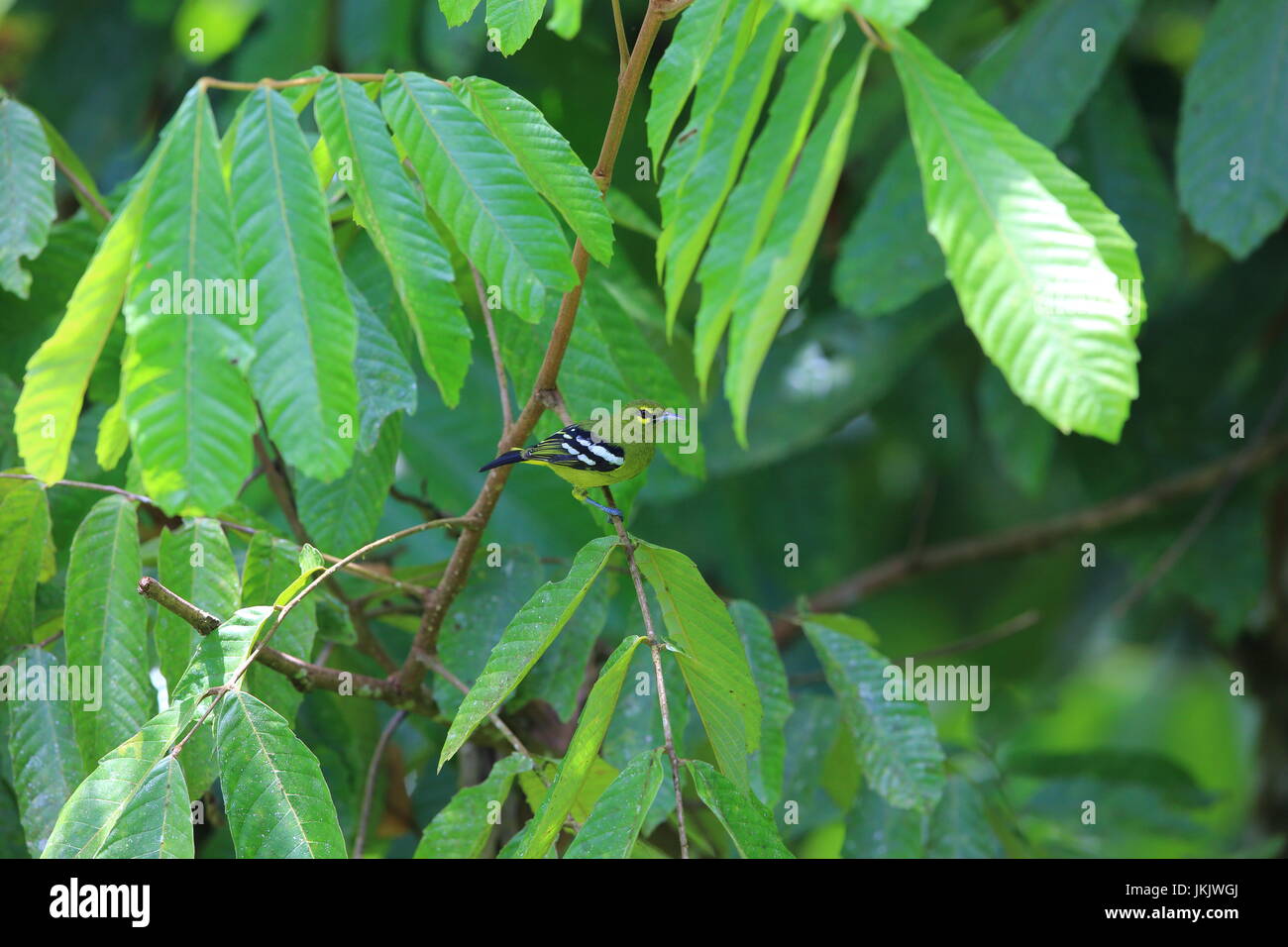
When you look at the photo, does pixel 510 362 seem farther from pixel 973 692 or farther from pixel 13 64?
pixel 13 64

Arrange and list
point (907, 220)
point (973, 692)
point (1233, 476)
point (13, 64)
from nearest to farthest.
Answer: point (907, 220)
point (973, 692)
point (1233, 476)
point (13, 64)

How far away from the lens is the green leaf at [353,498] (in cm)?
164

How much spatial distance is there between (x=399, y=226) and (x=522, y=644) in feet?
1.38

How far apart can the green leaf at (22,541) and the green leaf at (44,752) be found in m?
0.09

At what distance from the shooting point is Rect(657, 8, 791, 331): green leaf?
103 centimetres

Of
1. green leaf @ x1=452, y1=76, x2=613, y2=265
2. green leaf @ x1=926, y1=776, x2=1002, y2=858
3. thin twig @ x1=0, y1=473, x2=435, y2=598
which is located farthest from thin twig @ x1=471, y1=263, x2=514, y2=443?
green leaf @ x1=926, y1=776, x2=1002, y2=858

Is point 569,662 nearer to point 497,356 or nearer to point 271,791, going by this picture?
point 497,356

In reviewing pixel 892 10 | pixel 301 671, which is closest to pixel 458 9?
pixel 892 10

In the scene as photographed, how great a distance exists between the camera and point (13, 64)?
3.61 metres

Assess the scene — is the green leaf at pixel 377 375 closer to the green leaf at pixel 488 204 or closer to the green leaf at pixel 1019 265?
the green leaf at pixel 488 204

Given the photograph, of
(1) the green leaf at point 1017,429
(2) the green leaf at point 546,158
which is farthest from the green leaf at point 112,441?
(1) the green leaf at point 1017,429

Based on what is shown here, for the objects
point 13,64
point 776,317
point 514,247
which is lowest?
point 776,317

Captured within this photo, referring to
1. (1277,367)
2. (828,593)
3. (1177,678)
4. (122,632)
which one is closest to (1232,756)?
(1177,678)

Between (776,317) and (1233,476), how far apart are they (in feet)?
8.30
